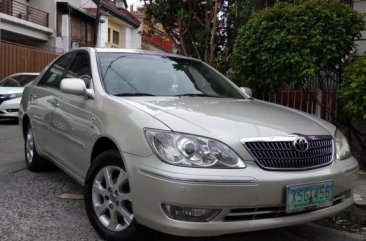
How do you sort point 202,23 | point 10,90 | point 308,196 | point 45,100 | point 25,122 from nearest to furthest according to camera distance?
point 308,196
point 45,100
point 25,122
point 202,23
point 10,90

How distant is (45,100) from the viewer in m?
5.30

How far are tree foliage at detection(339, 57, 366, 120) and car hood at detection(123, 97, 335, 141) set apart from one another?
1.67 meters

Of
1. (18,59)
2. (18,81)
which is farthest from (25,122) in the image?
(18,59)

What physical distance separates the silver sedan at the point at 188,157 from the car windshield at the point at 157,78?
16mm

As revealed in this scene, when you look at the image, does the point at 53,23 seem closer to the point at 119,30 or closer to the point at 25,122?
the point at 119,30

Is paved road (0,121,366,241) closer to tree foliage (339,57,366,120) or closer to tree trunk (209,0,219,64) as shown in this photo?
tree foliage (339,57,366,120)

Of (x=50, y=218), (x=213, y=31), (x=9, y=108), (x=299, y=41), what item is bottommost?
(x=50, y=218)

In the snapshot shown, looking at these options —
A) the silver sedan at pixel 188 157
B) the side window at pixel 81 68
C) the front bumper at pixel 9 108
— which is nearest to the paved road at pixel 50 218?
the silver sedan at pixel 188 157

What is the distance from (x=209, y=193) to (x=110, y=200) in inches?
37.7

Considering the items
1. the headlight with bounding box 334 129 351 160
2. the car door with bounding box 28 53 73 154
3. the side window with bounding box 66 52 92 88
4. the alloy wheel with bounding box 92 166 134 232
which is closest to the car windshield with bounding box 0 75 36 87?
the car door with bounding box 28 53 73 154

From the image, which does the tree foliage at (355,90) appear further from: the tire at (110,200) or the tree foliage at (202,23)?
the tree foliage at (202,23)

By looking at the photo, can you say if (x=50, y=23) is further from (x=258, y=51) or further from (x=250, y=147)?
(x=250, y=147)

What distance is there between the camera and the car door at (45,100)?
16.8ft

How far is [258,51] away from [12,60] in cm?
1461
